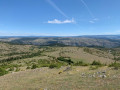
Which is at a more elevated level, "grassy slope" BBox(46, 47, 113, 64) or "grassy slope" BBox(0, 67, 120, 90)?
"grassy slope" BBox(0, 67, 120, 90)

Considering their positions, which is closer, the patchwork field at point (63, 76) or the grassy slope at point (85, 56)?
the patchwork field at point (63, 76)

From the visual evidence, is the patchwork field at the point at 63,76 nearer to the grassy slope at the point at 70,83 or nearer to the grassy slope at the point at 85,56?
the grassy slope at the point at 70,83

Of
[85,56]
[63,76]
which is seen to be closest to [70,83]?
[63,76]

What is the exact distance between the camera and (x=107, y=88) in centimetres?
978

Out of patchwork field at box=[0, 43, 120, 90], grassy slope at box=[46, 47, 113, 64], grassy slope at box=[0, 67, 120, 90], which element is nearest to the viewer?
grassy slope at box=[0, 67, 120, 90]


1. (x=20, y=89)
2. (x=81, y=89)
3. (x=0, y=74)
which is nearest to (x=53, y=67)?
(x=0, y=74)

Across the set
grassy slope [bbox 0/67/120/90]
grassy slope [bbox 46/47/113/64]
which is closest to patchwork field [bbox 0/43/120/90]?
grassy slope [bbox 0/67/120/90]

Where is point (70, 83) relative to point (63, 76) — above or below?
above

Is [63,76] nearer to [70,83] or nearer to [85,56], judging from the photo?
[70,83]

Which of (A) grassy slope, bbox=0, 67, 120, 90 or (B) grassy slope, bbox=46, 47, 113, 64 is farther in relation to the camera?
(B) grassy slope, bbox=46, 47, 113, 64

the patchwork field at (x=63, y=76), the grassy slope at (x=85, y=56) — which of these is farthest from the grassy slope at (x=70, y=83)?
the grassy slope at (x=85, y=56)

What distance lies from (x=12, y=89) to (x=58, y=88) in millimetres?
5483

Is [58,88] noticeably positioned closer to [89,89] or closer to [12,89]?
[89,89]

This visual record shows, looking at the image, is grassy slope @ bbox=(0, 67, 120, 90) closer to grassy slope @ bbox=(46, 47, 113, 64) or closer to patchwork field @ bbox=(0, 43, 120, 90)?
patchwork field @ bbox=(0, 43, 120, 90)
